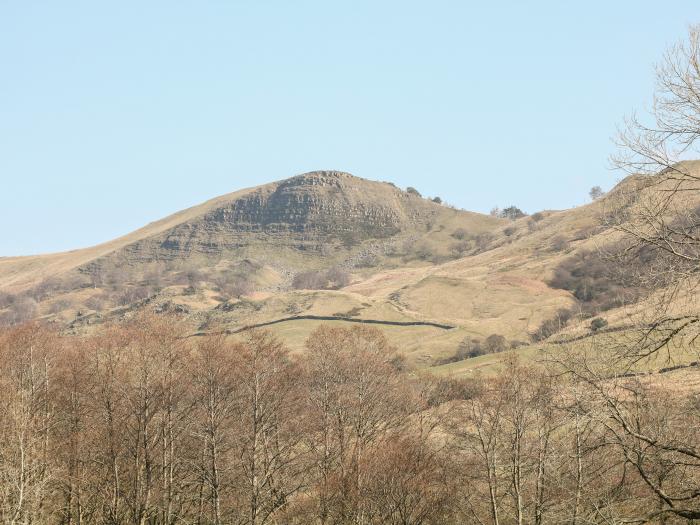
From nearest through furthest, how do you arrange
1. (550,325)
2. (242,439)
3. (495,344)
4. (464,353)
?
(242,439), (464,353), (495,344), (550,325)

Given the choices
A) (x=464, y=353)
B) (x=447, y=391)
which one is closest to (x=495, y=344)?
(x=464, y=353)

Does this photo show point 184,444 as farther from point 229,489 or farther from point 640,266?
point 640,266

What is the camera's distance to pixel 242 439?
212 feet

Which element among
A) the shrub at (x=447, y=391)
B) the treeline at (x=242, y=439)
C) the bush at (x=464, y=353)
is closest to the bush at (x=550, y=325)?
the bush at (x=464, y=353)

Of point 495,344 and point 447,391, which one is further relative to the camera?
point 495,344

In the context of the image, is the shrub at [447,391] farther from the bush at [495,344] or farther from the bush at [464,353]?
the bush at [464,353]

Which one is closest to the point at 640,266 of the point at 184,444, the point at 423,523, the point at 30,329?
the point at 423,523

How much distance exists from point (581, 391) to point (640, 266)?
2.51 metres

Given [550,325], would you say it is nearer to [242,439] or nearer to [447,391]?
[447,391]

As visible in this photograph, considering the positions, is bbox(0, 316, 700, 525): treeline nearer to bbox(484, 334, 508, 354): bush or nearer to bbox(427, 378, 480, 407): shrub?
bbox(427, 378, 480, 407): shrub

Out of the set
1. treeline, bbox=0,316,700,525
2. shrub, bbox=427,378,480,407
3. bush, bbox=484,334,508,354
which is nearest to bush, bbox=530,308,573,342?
bush, bbox=484,334,508,354

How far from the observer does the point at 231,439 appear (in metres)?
62.8

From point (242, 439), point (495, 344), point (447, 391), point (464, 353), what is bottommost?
point (464, 353)

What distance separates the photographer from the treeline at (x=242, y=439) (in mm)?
55062
